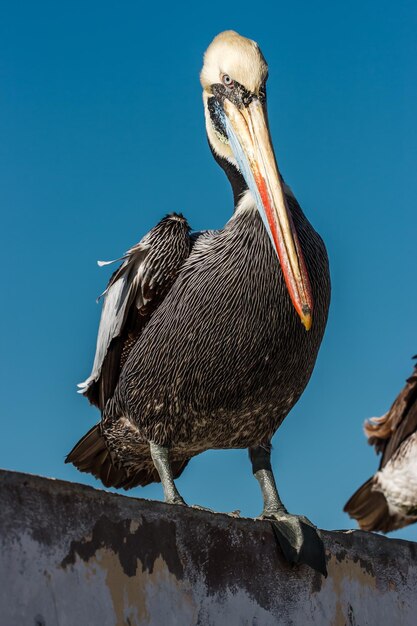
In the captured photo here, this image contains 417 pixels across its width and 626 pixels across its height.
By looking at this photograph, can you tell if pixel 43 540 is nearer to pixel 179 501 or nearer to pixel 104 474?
pixel 179 501

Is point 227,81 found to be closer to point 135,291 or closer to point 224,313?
point 135,291

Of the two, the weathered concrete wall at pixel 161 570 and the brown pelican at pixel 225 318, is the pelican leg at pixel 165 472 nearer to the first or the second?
the brown pelican at pixel 225 318

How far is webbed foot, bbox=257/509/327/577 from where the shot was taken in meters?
3.97

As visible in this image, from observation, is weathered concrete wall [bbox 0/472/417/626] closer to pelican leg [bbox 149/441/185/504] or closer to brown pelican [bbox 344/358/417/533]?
pelican leg [bbox 149/441/185/504]

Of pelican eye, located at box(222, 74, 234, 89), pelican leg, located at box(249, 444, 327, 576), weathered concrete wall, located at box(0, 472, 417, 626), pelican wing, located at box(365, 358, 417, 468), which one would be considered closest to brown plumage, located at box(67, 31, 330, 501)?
pelican eye, located at box(222, 74, 234, 89)

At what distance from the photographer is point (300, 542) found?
13.1 ft

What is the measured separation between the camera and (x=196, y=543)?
3.63 metres

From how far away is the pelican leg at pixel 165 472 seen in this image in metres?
4.45

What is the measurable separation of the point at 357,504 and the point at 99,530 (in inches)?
192

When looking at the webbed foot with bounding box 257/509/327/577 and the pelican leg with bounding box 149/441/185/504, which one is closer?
the webbed foot with bounding box 257/509/327/577

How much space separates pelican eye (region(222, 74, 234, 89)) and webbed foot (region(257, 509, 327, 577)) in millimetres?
1967

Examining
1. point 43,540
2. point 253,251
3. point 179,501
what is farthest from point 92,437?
point 43,540

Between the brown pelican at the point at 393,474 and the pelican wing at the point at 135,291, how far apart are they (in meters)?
3.13

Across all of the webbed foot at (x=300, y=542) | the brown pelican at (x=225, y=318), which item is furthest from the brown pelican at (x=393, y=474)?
the webbed foot at (x=300, y=542)
